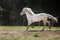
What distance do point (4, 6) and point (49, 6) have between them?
14.3 ft

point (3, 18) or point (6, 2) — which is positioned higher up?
point (6, 2)

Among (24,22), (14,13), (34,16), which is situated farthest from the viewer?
(14,13)

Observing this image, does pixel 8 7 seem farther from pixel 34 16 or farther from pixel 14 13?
pixel 34 16

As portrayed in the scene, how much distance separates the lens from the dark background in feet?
80.5

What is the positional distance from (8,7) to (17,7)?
883mm

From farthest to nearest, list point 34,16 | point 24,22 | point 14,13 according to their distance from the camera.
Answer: point 14,13 < point 24,22 < point 34,16

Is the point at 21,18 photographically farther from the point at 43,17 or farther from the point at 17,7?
the point at 43,17

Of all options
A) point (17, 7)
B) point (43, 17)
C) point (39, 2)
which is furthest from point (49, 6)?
point (43, 17)

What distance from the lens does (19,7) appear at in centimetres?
2600

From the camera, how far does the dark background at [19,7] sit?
24.5 m

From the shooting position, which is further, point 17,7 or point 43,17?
point 17,7

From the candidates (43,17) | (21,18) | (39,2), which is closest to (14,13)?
(21,18)

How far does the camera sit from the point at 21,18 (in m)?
23.9

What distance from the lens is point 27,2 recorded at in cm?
2572
